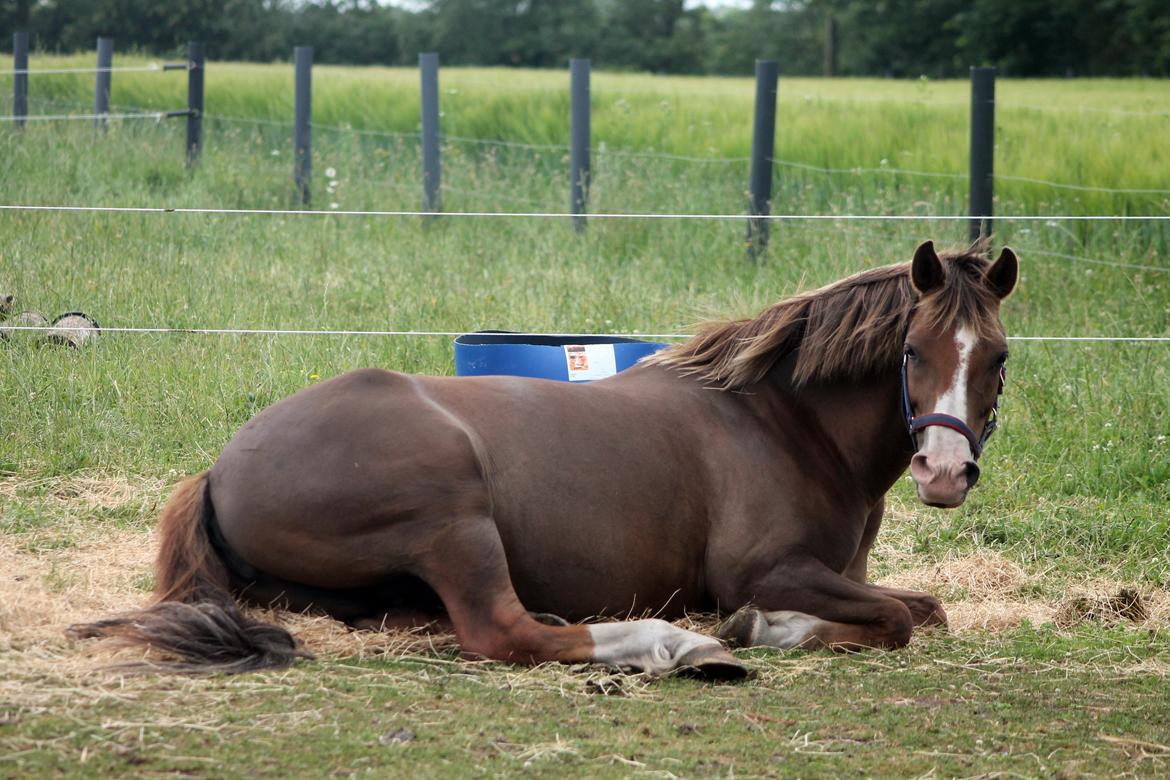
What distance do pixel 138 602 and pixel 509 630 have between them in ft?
4.21

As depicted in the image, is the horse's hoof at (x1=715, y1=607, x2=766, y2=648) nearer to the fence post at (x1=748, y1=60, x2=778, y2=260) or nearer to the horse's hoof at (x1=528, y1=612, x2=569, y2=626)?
the horse's hoof at (x1=528, y1=612, x2=569, y2=626)

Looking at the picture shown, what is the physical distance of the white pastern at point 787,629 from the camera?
3.81 m

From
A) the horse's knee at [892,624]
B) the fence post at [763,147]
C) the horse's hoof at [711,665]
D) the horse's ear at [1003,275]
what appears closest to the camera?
the horse's hoof at [711,665]

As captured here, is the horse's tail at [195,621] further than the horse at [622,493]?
No

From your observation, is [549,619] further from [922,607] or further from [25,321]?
[25,321]

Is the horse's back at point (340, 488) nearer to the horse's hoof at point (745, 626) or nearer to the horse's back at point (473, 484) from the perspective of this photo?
the horse's back at point (473, 484)

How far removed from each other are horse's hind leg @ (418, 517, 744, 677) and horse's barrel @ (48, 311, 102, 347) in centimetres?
374

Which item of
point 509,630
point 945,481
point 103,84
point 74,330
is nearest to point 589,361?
point 509,630

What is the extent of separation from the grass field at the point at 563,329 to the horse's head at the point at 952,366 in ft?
2.11

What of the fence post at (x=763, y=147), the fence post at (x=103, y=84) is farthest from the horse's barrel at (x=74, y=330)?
the fence post at (x=103, y=84)

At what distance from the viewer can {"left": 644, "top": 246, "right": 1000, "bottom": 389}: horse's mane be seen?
3729mm

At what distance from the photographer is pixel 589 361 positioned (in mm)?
5059

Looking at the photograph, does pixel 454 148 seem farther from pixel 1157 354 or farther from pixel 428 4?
pixel 428 4

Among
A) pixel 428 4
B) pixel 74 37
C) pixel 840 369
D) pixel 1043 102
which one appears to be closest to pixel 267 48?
pixel 74 37
